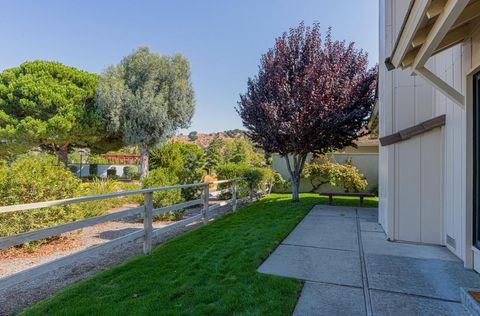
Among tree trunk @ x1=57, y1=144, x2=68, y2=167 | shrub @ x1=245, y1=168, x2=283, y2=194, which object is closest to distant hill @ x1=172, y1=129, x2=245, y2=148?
tree trunk @ x1=57, y1=144, x2=68, y2=167

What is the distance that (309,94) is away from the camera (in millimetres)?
7734

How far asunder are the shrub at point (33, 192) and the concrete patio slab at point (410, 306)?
501cm

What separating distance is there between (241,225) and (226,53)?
9614mm

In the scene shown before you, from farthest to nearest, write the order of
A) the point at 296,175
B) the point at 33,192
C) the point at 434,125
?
1. the point at 296,175
2. the point at 33,192
3. the point at 434,125

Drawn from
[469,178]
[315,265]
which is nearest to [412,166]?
[469,178]

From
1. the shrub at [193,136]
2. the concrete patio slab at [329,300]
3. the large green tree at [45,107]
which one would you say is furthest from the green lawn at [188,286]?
the shrub at [193,136]

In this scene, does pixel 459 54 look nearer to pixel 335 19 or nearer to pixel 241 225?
pixel 241 225

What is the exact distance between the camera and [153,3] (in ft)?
32.2

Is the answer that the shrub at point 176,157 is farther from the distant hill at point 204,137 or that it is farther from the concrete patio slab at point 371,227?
the distant hill at point 204,137

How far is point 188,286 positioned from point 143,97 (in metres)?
15.1

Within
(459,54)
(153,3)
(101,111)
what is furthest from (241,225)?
(101,111)

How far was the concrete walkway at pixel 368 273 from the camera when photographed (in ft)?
7.60

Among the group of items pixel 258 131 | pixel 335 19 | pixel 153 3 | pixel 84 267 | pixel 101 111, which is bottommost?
pixel 84 267

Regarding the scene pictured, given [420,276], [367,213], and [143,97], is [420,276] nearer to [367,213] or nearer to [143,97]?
[367,213]
